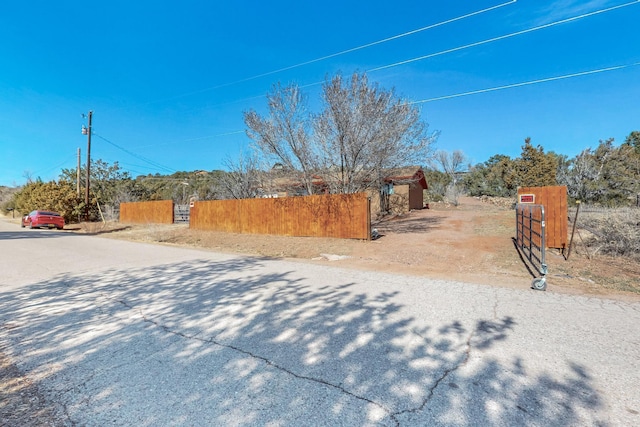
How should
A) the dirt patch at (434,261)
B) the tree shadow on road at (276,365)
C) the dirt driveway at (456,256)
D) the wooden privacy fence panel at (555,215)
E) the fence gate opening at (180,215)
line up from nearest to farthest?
the tree shadow on road at (276,365) → the dirt patch at (434,261) → the dirt driveway at (456,256) → the wooden privacy fence panel at (555,215) → the fence gate opening at (180,215)

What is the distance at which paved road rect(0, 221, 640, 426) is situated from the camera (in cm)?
208

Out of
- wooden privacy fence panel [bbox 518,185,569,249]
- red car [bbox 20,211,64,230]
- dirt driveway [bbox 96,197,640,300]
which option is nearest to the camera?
dirt driveway [bbox 96,197,640,300]

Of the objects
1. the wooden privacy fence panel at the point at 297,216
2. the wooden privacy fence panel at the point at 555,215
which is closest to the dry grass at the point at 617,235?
the wooden privacy fence panel at the point at 555,215

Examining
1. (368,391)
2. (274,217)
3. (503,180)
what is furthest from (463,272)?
(503,180)

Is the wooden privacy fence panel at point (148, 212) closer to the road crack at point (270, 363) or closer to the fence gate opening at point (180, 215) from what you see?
the fence gate opening at point (180, 215)

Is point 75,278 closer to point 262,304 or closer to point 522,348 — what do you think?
point 262,304

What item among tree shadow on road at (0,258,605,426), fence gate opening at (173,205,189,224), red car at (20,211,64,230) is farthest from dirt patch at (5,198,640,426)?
red car at (20,211,64,230)

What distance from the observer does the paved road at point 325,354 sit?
208 centimetres

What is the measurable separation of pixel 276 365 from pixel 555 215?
957 cm

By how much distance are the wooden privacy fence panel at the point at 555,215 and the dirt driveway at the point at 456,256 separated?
0.39m

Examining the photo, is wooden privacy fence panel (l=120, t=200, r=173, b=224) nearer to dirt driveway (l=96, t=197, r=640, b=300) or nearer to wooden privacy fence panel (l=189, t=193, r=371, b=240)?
wooden privacy fence panel (l=189, t=193, r=371, b=240)

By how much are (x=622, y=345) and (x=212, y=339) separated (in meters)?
4.06

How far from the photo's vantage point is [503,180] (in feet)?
113

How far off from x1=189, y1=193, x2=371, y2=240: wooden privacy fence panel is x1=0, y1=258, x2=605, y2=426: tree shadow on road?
7.94 metres
